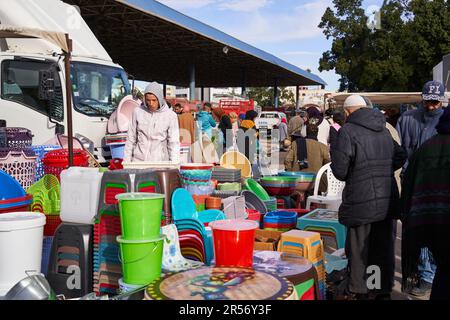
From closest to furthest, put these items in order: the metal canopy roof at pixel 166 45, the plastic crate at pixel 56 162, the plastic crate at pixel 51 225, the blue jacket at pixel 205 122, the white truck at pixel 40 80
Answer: the plastic crate at pixel 51 225 < the plastic crate at pixel 56 162 < the white truck at pixel 40 80 < the blue jacket at pixel 205 122 < the metal canopy roof at pixel 166 45

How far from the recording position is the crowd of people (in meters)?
A: 2.99

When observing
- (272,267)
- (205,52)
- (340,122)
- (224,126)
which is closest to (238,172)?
(340,122)

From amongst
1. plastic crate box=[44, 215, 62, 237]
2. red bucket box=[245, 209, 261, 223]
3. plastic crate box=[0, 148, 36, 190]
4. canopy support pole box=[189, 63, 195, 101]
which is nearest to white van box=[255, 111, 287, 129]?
canopy support pole box=[189, 63, 195, 101]

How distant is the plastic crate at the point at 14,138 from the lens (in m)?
5.12

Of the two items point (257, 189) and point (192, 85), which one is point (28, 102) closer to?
point (257, 189)

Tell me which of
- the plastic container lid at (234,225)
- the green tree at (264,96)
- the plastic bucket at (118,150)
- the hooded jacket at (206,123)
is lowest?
the plastic container lid at (234,225)

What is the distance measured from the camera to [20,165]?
4.61 meters

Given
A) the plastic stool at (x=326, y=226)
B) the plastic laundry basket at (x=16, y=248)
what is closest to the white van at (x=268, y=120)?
the plastic stool at (x=326, y=226)

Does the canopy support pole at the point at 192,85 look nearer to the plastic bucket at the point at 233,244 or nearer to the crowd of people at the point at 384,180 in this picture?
the crowd of people at the point at 384,180

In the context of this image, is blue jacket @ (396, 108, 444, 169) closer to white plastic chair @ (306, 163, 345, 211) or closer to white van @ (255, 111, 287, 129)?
white plastic chair @ (306, 163, 345, 211)

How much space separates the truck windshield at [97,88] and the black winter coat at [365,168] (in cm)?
568

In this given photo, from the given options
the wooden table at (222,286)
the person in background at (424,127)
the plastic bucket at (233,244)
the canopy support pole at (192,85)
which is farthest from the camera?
the canopy support pole at (192,85)

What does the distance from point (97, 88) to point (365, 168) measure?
622cm

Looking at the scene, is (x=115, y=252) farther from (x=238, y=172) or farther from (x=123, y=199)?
(x=238, y=172)
